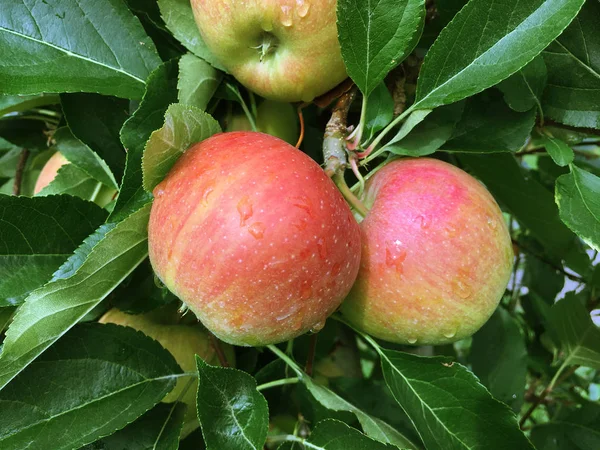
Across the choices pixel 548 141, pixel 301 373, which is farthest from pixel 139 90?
pixel 548 141

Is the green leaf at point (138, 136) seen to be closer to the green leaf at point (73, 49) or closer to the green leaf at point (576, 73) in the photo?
the green leaf at point (73, 49)

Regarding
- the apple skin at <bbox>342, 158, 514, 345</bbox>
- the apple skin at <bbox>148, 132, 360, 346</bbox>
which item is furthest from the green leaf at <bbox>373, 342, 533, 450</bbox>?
the apple skin at <bbox>148, 132, 360, 346</bbox>

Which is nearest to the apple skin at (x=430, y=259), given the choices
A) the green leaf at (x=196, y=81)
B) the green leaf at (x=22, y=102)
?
the green leaf at (x=196, y=81)

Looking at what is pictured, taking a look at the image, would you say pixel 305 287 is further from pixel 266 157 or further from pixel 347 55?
pixel 347 55

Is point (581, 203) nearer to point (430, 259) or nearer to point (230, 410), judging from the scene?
point (430, 259)

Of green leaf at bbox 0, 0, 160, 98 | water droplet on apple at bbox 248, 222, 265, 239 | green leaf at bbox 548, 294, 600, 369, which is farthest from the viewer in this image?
green leaf at bbox 548, 294, 600, 369

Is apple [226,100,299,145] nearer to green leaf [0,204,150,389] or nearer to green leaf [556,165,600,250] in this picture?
green leaf [0,204,150,389]
